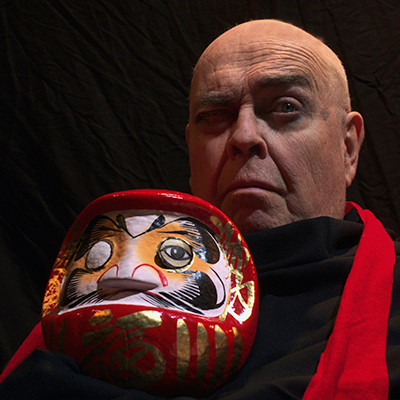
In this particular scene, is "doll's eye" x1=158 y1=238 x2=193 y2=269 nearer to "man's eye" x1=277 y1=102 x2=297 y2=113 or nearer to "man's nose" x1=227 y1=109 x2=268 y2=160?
"man's nose" x1=227 y1=109 x2=268 y2=160

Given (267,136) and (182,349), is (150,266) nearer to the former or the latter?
(182,349)

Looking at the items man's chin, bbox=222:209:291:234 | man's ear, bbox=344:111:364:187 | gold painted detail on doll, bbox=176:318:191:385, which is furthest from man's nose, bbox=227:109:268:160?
gold painted detail on doll, bbox=176:318:191:385

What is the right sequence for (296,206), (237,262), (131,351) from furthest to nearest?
(296,206), (237,262), (131,351)

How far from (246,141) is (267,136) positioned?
80 millimetres

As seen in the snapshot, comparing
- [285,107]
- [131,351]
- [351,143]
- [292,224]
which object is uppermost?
[131,351]

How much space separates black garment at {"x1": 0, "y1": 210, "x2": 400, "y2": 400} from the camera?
50cm

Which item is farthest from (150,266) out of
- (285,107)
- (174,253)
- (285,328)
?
(285,107)

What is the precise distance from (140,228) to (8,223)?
3.57ft

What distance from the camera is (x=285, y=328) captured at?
2.41ft

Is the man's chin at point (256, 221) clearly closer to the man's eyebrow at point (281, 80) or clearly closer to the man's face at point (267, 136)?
A: the man's face at point (267, 136)

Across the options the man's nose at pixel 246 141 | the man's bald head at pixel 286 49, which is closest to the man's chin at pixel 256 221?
the man's nose at pixel 246 141

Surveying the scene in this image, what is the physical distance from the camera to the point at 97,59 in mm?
1613

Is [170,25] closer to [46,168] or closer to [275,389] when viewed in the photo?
[46,168]

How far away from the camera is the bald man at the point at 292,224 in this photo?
562mm
